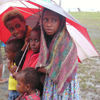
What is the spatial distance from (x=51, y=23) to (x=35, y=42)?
295 millimetres

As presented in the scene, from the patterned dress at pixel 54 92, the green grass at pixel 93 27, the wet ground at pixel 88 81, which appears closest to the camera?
the patterned dress at pixel 54 92

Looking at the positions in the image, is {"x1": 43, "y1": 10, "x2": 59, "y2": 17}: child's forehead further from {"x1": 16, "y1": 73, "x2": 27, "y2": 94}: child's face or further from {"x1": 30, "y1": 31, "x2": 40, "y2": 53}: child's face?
{"x1": 16, "y1": 73, "x2": 27, "y2": 94}: child's face

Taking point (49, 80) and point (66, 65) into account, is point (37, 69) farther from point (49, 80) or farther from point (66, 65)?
point (66, 65)

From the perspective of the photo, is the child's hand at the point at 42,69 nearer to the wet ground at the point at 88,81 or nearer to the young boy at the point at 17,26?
the young boy at the point at 17,26

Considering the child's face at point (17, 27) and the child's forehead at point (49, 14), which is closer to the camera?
the child's forehead at point (49, 14)

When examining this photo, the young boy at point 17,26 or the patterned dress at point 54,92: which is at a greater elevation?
the young boy at point 17,26

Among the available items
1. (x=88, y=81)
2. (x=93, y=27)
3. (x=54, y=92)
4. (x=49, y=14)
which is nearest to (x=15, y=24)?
(x=49, y=14)

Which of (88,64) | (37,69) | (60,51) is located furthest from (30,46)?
(88,64)

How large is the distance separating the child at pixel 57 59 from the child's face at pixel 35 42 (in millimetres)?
105

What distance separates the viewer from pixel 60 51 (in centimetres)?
202

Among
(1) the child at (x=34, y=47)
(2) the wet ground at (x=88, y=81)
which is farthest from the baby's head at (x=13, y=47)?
(2) the wet ground at (x=88, y=81)

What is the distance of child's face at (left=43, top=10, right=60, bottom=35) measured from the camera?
211cm

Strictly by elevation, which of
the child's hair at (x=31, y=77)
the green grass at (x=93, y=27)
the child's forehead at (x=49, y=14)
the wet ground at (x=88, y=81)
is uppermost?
the child's forehead at (x=49, y=14)

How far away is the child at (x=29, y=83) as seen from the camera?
7.16 ft
